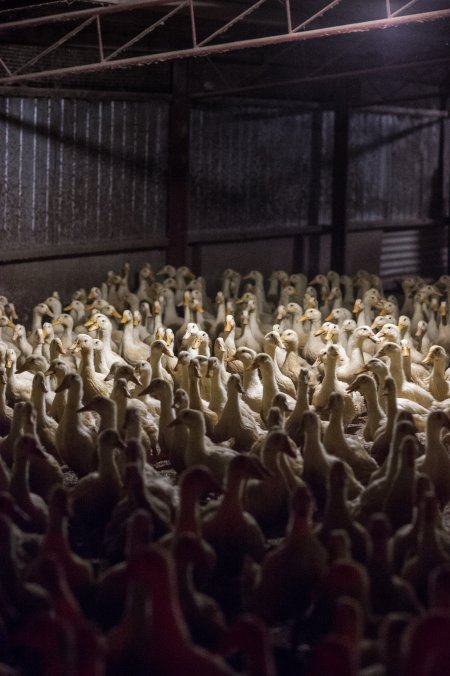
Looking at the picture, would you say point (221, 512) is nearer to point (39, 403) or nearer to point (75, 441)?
point (75, 441)

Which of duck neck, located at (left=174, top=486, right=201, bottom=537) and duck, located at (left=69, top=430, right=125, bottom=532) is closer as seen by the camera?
duck neck, located at (left=174, top=486, right=201, bottom=537)

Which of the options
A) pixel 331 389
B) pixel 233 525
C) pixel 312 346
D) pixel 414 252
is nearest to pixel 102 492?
pixel 233 525

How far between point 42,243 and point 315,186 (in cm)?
570

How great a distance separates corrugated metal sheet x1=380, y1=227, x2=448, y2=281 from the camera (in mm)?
19125

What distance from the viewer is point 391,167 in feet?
62.6

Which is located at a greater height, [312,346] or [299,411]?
[312,346]

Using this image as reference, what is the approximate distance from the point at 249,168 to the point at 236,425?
8.69m

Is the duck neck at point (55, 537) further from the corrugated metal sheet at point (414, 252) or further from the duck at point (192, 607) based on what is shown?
the corrugated metal sheet at point (414, 252)

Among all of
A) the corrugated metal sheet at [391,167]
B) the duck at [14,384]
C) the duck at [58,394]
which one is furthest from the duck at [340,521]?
the corrugated metal sheet at [391,167]

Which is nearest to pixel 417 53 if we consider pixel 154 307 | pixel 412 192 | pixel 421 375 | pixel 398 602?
pixel 412 192

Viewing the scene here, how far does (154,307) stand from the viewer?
12352 mm

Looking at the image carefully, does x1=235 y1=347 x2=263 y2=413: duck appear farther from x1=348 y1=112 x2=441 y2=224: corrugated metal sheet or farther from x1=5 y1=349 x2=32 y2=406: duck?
x1=348 y1=112 x2=441 y2=224: corrugated metal sheet

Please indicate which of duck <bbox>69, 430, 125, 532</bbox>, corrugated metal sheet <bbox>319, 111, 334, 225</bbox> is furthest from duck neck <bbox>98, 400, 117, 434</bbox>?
corrugated metal sheet <bbox>319, 111, 334, 225</bbox>

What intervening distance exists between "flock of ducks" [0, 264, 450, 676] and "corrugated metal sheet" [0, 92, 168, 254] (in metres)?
2.28
